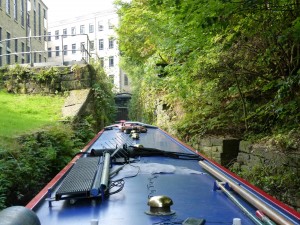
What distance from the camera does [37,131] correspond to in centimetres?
756

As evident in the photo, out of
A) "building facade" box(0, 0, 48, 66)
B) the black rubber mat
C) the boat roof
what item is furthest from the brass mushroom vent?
"building facade" box(0, 0, 48, 66)

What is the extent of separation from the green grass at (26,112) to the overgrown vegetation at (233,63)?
3.49m

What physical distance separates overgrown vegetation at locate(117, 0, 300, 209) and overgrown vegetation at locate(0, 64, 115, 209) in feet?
9.74

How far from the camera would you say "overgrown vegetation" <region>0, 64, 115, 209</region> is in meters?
5.53

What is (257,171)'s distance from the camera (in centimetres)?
538

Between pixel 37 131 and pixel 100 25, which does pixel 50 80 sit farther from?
pixel 100 25

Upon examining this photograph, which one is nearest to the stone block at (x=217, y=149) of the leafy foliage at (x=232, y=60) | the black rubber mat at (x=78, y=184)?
the leafy foliage at (x=232, y=60)

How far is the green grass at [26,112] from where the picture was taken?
7.91 m

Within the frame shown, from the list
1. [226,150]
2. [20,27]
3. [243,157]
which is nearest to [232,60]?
[226,150]

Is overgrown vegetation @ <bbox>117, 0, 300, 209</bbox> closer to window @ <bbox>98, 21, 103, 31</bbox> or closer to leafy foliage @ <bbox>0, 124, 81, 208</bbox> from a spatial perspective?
leafy foliage @ <bbox>0, 124, 81, 208</bbox>

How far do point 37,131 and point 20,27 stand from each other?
22900 mm

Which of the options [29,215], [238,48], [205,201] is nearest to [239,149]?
[238,48]

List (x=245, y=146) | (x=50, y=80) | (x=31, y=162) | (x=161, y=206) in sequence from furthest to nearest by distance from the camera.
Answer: (x=50, y=80) < (x=245, y=146) < (x=31, y=162) < (x=161, y=206)

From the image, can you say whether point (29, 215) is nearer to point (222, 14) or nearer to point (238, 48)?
point (222, 14)
